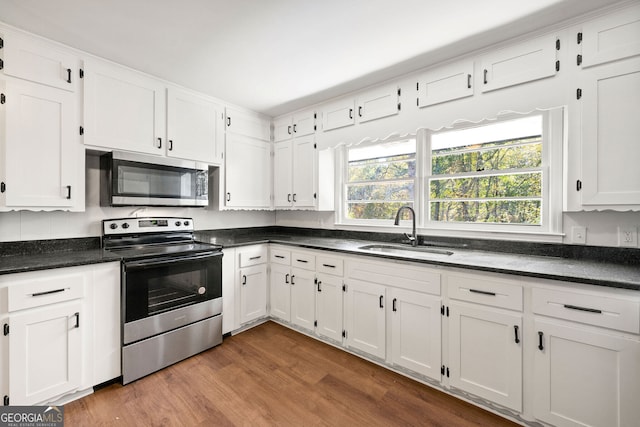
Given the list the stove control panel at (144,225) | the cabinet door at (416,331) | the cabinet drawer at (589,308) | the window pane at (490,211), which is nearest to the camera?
the cabinet drawer at (589,308)

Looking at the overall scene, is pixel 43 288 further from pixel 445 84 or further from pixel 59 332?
pixel 445 84

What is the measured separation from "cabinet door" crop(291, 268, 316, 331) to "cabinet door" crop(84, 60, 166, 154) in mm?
1792

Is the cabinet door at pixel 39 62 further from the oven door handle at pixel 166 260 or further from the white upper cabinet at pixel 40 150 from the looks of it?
the oven door handle at pixel 166 260

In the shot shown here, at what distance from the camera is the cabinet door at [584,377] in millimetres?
1359

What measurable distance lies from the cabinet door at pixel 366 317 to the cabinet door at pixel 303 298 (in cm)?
41

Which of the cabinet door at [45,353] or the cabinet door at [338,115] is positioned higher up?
the cabinet door at [338,115]

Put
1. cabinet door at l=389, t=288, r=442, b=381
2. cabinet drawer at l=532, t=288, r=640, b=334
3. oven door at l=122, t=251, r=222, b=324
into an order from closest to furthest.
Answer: cabinet drawer at l=532, t=288, r=640, b=334
cabinet door at l=389, t=288, r=442, b=381
oven door at l=122, t=251, r=222, b=324

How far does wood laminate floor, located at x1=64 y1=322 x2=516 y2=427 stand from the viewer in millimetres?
1696

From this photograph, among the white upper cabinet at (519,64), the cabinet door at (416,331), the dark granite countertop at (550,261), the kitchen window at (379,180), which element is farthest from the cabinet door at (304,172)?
the white upper cabinet at (519,64)

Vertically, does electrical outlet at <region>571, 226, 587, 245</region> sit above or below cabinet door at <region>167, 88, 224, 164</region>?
below

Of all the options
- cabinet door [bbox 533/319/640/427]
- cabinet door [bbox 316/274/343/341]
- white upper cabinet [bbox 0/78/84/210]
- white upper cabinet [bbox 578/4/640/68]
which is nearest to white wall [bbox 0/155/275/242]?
white upper cabinet [bbox 0/78/84/210]

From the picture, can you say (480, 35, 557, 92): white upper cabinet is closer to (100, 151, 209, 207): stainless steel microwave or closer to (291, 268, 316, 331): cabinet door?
(291, 268, 316, 331): cabinet door

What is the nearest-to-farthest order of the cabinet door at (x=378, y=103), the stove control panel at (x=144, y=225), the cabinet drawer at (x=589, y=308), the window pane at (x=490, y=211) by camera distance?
the cabinet drawer at (x=589, y=308) → the window pane at (x=490, y=211) → the stove control panel at (x=144, y=225) → the cabinet door at (x=378, y=103)

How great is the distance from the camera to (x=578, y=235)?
6.26 feet
